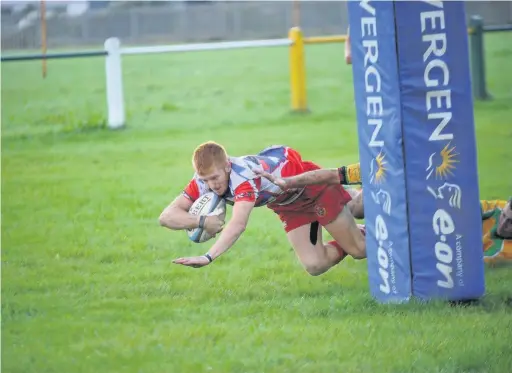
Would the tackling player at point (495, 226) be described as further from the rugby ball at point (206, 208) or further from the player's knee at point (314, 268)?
the rugby ball at point (206, 208)

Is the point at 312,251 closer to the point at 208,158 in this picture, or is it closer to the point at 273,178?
the point at 273,178

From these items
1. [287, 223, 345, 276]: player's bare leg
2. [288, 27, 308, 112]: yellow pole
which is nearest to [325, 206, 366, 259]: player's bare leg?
[287, 223, 345, 276]: player's bare leg

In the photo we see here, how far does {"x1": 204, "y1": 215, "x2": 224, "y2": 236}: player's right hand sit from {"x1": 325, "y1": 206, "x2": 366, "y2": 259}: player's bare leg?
3.05 ft

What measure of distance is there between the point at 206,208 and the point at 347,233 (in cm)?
113

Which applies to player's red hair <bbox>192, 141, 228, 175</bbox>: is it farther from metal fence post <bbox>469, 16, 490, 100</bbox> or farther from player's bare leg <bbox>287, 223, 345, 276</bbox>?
metal fence post <bbox>469, 16, 490, 100</bbox>

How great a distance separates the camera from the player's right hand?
23.6 ft

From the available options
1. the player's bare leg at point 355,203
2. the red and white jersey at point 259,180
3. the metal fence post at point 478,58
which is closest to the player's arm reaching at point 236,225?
the red and white jersey at point 259,180

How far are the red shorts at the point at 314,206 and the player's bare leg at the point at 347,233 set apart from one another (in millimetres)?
44

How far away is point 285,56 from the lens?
2923 centimetres

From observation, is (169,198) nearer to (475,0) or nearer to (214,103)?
(214,103)

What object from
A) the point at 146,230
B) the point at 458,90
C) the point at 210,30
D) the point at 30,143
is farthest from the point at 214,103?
the point at 210,30

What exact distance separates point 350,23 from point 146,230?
3.83 meters

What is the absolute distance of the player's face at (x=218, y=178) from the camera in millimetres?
6859

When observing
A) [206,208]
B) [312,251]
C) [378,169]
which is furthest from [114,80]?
[378,169]
